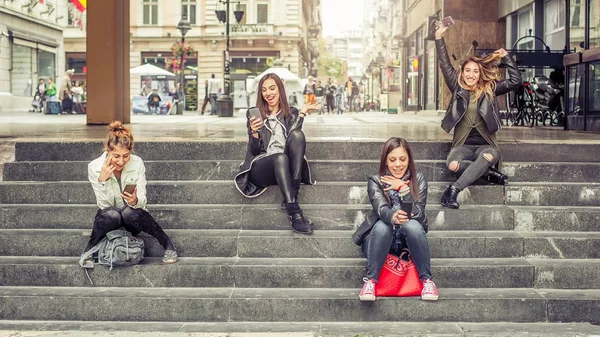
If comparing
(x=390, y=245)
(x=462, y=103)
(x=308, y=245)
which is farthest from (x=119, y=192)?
(x=462, y=103)

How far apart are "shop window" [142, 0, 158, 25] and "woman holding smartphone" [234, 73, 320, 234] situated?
4721cm

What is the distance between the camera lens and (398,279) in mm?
5613

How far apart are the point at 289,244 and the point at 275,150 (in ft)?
3.08

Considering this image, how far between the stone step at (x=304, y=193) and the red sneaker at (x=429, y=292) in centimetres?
148

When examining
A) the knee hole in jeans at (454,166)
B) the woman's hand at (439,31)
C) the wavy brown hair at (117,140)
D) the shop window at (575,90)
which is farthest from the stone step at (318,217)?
the shop window at (575,90)

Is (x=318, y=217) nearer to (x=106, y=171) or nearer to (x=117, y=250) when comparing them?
(x=117, y=250)

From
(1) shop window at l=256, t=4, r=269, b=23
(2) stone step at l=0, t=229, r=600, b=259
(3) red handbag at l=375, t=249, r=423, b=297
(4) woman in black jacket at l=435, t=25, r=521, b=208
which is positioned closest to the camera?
(3) red handbag at l=375, t=249, r=423, b=297

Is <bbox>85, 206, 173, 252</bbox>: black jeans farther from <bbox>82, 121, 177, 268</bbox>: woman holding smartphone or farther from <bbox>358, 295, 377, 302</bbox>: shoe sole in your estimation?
<bbox>358, 295, 377, 302</bbox>: shoe sole

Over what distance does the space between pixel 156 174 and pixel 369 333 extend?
3.06m

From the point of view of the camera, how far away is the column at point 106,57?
12.1 metres

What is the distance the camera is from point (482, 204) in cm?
685

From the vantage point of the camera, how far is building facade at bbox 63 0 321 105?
167 ft

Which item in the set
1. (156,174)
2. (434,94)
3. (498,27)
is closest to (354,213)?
(156,174)

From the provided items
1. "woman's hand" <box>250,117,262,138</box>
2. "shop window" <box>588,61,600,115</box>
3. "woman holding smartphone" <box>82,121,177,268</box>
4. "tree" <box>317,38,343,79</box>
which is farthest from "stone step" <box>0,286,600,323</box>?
"tree" <box>317,38,343,79</box>
